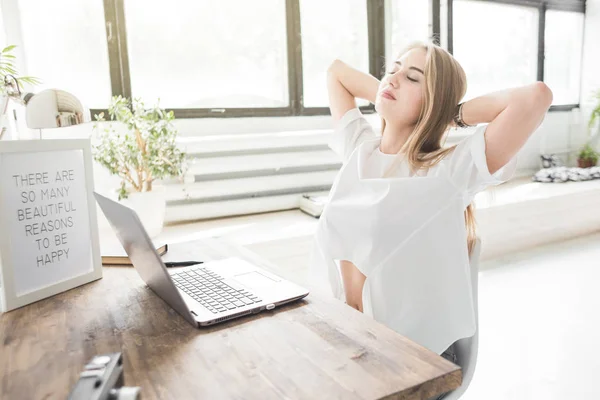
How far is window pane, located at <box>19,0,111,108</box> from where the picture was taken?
232 cm

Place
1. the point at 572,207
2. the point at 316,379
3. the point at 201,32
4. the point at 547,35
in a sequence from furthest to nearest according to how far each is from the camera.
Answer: the point at 547,35 < the point at 572,207 < the point at 201,32 < the point at 316,379

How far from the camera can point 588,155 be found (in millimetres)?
4238

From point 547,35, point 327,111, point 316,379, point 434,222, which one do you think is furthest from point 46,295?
point 547,35

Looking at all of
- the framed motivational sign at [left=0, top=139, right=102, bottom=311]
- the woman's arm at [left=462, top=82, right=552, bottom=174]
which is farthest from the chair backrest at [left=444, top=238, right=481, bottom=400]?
the framed motivational sign at [left=0, top=139, right=102, bottom=311]

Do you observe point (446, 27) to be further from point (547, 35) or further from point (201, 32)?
point (201, 32)

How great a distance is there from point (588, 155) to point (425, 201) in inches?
154

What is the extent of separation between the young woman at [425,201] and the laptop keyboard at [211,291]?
1.17ft

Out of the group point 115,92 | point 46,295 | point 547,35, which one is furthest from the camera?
point 547,35

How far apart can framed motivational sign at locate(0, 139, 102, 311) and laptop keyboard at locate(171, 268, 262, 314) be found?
0.66ft

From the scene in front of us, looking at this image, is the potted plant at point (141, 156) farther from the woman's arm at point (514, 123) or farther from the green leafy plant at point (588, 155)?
the green leafy plant at point (588, 155)

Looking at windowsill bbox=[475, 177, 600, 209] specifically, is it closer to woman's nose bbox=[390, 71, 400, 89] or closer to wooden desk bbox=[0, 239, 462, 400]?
woman's nose bbox=[390, 71, 400, 89]

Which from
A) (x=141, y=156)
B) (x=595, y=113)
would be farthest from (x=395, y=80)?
(x=595, y=113)

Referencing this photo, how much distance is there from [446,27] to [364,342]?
3.49 m

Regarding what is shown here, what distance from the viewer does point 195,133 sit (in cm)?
280
